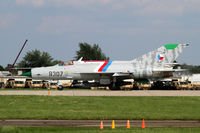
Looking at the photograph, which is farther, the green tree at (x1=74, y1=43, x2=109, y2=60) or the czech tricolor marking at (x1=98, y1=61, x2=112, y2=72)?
the green tree at (x1=74, y1=43, x2=109, y2=60)

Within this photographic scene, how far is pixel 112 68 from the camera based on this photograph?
125 feet

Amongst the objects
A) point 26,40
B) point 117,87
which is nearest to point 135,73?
point 117,87

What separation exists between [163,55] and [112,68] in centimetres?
628

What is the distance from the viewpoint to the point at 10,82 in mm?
42094

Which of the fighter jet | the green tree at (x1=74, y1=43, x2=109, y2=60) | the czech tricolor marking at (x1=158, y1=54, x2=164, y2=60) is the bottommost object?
the fighter jet

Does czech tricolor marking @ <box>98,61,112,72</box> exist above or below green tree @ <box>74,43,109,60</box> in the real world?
below

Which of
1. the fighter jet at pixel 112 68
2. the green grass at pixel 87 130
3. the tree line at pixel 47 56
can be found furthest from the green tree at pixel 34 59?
the green grass at pixel 87 130

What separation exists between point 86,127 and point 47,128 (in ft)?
4.92

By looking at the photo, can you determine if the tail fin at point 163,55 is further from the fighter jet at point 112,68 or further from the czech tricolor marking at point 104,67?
the czech tricolor marking at point 104,67

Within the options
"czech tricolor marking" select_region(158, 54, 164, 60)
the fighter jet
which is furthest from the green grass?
"czech tricolor marking" select_region(158, 54, 164, 60)

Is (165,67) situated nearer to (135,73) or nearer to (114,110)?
(135,73)

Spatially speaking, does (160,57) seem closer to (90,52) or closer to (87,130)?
(87,130)

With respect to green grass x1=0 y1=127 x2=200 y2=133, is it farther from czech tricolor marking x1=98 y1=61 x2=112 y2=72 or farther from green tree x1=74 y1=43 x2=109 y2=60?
green tree x1=74 y1=43 x2=109 y2=60

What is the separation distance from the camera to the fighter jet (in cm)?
3766
